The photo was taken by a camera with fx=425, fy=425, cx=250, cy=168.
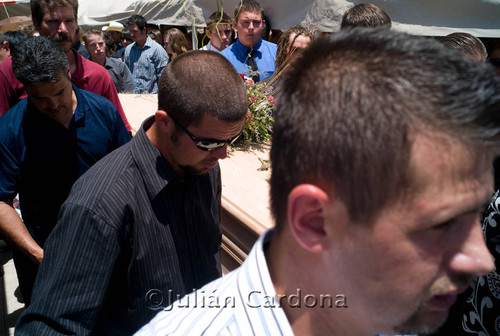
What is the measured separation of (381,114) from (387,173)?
105 mm

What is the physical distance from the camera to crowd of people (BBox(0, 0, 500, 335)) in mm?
752

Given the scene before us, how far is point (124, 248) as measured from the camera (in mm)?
1531

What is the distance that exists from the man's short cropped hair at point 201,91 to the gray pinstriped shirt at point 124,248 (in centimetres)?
19

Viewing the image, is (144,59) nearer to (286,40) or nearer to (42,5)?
(42,5)

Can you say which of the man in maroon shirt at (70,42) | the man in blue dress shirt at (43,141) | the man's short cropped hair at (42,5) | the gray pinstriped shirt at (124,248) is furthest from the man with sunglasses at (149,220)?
the man's short cropped hair at (42,5)

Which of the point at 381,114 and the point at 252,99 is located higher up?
the point at 381,114

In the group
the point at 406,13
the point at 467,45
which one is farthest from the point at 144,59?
the point at 467,45

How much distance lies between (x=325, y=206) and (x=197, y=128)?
1030 mm

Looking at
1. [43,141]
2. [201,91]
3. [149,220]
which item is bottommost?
[43,141]

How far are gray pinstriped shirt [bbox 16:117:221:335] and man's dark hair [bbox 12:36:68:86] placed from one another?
0.83 meters

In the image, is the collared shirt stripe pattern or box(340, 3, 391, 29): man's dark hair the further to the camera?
box(340, 3, 391, 29): man's dark hair

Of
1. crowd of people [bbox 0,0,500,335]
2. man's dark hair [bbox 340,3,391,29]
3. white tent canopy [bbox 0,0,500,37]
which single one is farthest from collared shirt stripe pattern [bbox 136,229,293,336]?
man's dark hair [bbox 340,3,391,29]

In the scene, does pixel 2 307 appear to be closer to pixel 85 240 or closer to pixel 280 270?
pixel 85 240

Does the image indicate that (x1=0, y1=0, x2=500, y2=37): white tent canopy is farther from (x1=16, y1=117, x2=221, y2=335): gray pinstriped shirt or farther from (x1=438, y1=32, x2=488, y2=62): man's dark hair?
(x1=16, y1=117, x2=221, y2=335): gray pinstriped shirt
